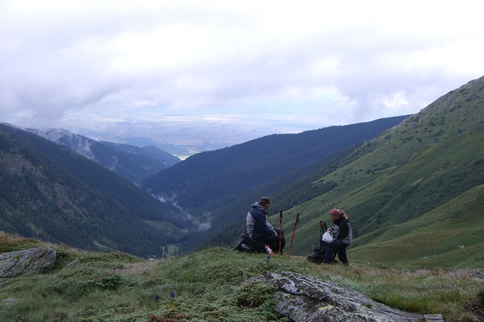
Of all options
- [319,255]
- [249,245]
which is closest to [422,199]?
[319,255]

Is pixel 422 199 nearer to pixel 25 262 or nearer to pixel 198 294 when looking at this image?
pixel 25 262

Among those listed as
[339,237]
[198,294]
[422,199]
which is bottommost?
[422,199]

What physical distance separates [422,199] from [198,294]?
306ft

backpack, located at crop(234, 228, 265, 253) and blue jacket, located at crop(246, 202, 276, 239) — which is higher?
blue jacket, located at crop(246, 202, 276, 239)

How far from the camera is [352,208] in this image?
367ft

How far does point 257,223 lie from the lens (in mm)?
17500

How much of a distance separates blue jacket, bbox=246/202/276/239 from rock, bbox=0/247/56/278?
11.8 meters

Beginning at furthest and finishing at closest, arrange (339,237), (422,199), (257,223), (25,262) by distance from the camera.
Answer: (422,199) < (25,262) < (257,223) < (339,237)

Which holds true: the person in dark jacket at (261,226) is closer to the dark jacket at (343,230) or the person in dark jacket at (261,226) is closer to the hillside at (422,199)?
the dark jacket at (343,230)

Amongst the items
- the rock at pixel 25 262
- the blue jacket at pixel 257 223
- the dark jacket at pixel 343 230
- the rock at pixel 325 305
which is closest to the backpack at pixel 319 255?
the dark jacket at pixel 343 230

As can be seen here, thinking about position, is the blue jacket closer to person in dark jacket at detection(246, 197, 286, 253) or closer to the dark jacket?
person in dark jacket at detection(246, 197, 286, 253)

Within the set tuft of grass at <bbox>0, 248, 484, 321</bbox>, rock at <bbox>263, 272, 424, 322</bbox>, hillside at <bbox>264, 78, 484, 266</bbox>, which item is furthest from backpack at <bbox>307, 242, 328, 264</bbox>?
hillside at <bbox>264, 78, 484, 266</bbox>

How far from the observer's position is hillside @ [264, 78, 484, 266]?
53250 millimetres

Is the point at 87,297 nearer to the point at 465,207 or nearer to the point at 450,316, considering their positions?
the point at 450,316
